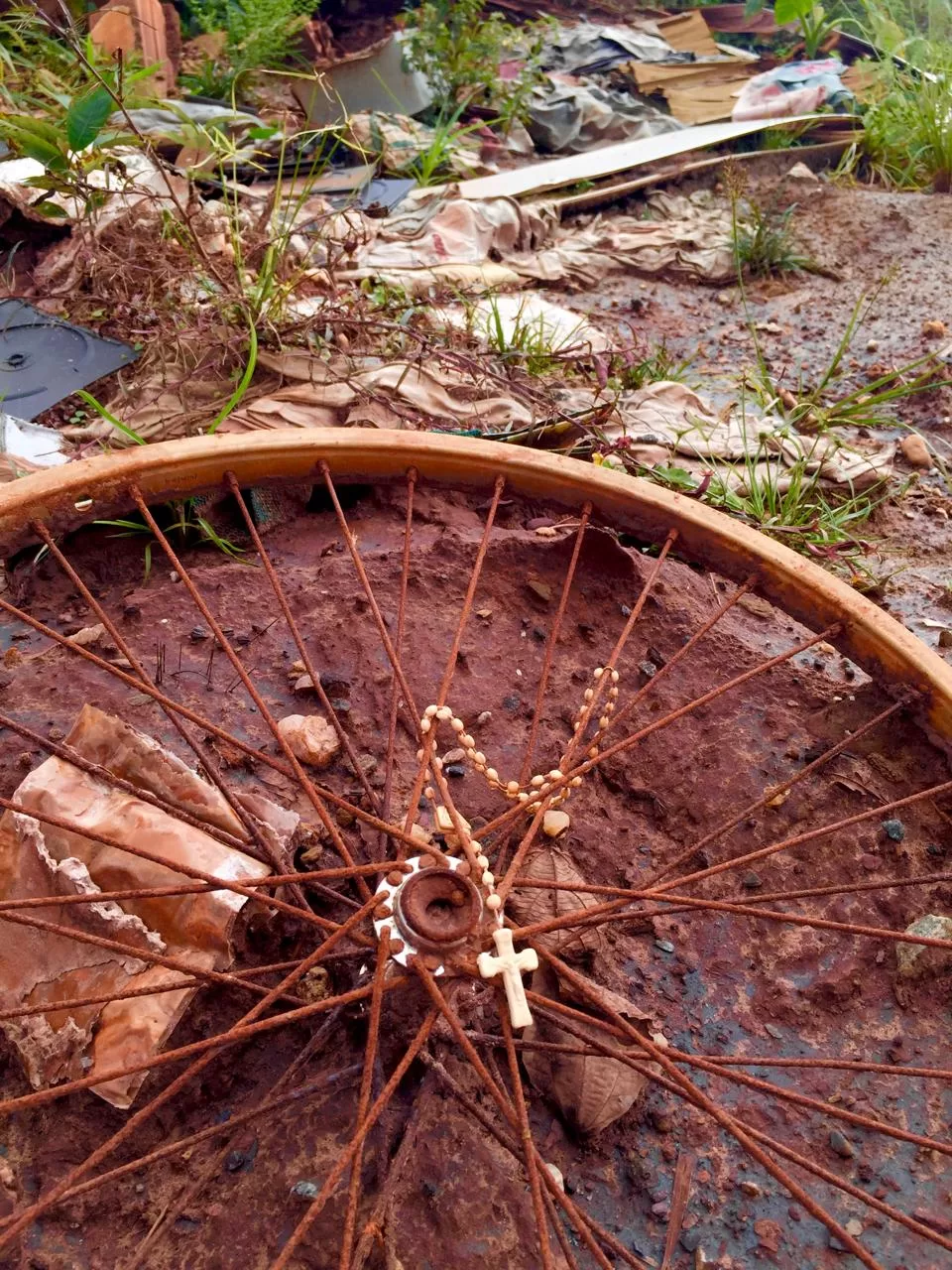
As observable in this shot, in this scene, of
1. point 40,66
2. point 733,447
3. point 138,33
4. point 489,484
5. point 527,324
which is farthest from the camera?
point 138,33

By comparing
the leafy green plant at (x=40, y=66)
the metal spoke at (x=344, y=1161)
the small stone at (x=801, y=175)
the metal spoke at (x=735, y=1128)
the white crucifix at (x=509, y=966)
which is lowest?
the small stone at (x=801, y=175)

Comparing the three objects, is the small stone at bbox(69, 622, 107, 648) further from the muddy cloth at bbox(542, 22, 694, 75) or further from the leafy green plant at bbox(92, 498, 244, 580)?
the muddy cloth at bbox(542, 22, 694, 75)

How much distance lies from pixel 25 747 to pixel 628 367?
2293 mm

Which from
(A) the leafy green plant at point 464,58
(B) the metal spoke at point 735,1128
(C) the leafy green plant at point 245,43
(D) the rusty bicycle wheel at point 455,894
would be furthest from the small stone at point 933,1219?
(C) the leafy green plant at point 245,43

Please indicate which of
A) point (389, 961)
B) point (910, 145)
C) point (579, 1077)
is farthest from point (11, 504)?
point (910, 145)

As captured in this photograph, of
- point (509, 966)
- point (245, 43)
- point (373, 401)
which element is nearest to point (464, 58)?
point (245, 43)

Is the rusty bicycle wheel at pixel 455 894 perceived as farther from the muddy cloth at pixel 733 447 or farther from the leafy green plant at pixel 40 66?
the leafy green plant at pixel 40 66

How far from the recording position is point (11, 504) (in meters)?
1.63

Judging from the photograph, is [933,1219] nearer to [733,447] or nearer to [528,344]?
[733,447]

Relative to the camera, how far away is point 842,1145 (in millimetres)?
1412

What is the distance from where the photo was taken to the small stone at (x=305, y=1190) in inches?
50.9

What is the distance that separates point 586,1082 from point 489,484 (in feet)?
3.78

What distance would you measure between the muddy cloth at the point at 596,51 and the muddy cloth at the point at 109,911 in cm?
637

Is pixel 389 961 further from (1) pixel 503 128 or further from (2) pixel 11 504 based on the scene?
(1) pixel 503 128
